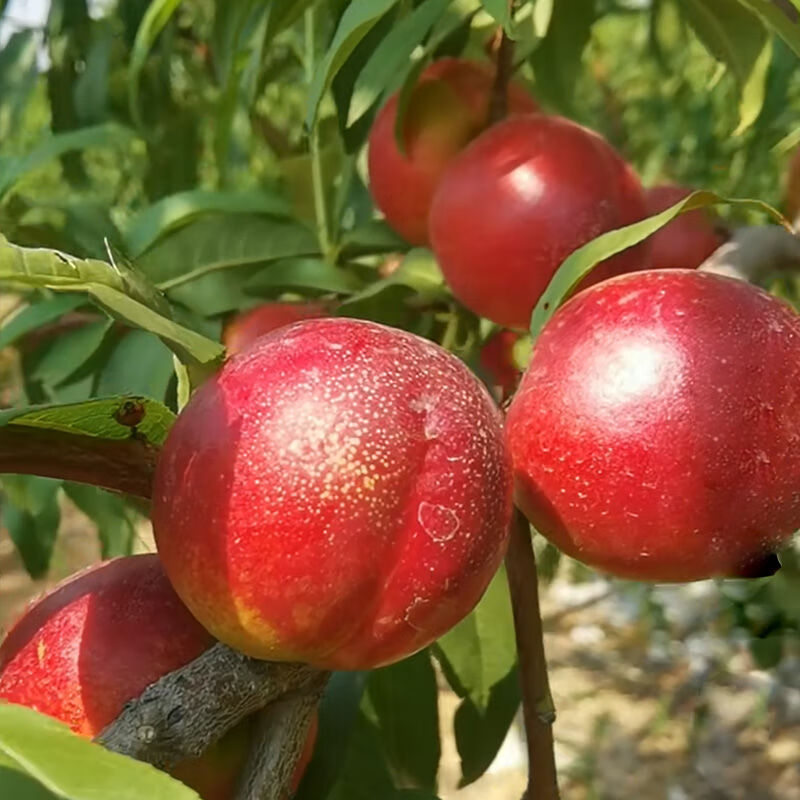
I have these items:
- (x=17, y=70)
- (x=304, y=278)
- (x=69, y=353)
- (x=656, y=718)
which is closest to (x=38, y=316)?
(x=69, y=353)

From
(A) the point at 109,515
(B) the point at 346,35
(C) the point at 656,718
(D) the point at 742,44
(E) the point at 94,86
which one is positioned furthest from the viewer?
(C) the point at 656,718

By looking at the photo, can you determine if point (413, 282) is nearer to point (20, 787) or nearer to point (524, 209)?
point (524, 209)

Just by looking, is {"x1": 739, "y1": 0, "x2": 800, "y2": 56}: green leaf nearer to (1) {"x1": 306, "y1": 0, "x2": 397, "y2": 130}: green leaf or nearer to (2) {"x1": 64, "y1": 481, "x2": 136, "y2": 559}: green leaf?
(1) {"x1": 306, "y1": 0, "x2": 397, "y2": 130}: green leaf

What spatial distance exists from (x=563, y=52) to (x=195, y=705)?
0.53 meters

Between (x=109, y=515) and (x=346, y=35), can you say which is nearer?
(x=346, y=35)

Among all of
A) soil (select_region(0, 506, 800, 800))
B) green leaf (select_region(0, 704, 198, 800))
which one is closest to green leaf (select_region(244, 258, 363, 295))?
green leaf (select_region(0, 704, 198, 800))

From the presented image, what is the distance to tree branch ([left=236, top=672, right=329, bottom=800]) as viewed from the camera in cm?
36

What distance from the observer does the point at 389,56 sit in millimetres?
561

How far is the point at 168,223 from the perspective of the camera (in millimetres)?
688

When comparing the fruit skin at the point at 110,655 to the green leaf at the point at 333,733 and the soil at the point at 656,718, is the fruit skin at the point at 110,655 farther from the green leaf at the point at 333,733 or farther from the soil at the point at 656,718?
the soil at the point at 656,718

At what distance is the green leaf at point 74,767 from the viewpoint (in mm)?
254

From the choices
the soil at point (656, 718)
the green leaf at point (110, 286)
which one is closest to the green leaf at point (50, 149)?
the green leaf at point (110, 286)

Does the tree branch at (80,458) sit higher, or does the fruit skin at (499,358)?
the tree branch at (80,458)

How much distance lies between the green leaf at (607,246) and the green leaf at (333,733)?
0.16 meters
